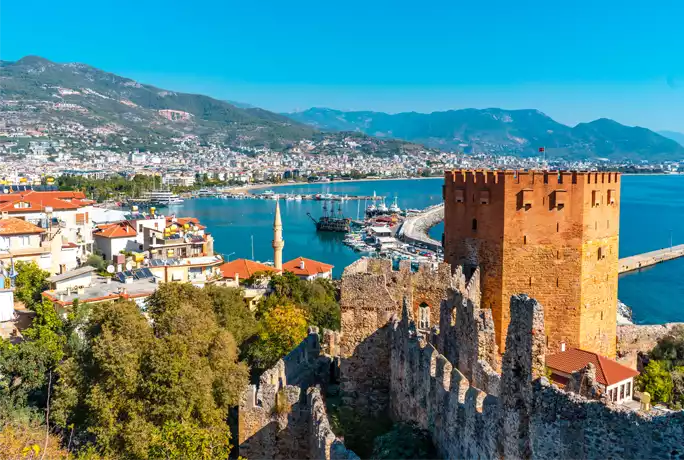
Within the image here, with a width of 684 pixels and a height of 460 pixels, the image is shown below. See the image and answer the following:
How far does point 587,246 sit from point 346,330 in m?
5.70

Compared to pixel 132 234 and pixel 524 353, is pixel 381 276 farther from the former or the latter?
pixel 132 234

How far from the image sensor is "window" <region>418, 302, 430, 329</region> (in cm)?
1373

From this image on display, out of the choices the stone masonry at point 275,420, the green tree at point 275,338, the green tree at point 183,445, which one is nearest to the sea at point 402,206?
the green tree at point 275,338

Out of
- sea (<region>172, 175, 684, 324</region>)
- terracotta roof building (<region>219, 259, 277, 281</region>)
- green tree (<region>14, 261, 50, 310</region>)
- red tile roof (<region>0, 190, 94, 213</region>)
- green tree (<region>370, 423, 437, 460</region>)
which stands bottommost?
sea (<region>172, 175, 684, 324</region>)

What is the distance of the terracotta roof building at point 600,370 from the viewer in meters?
12.0

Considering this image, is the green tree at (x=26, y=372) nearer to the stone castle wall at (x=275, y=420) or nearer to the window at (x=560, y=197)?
the stone castle wall at (x=275, y=420)

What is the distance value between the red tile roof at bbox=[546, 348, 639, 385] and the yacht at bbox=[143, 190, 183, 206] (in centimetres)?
11362

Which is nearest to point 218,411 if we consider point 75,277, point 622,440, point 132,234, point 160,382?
point 160,382

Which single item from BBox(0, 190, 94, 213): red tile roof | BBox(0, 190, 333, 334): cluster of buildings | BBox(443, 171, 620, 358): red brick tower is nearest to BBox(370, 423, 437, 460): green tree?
BBox(443, 171, 620, 358): red brick tower

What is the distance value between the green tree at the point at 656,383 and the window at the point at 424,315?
5415 mm

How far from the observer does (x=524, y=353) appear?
5840 millimetres

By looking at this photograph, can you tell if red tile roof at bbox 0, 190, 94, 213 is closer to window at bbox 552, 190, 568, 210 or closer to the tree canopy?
window at bbox 552, 190, 568, 210

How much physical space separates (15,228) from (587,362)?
26333mm

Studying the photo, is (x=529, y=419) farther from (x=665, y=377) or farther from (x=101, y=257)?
(x=101, y=257)
